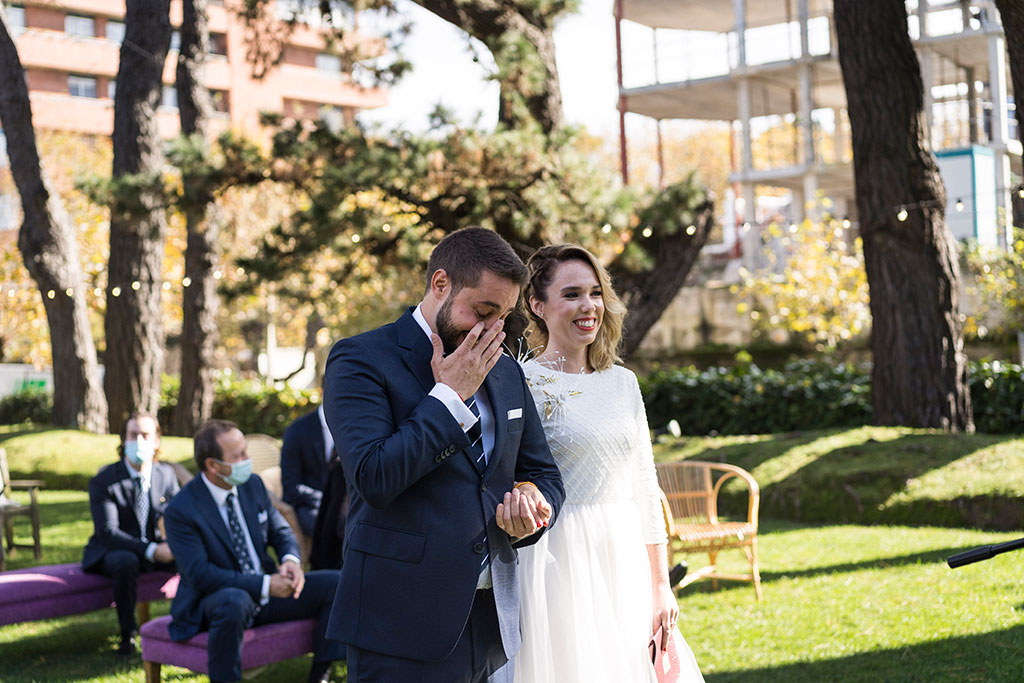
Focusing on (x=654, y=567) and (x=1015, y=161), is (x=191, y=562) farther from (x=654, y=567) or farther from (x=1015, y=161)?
(x=1015, y=161)

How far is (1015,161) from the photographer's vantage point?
3053 cm

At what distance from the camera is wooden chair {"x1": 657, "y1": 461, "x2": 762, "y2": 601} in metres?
7.27

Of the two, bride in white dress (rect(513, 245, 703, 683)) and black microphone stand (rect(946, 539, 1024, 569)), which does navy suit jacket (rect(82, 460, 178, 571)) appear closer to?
bride in white dress (rect(513, 245, 703, 683))

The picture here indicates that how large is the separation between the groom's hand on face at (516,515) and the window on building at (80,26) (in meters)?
56.3

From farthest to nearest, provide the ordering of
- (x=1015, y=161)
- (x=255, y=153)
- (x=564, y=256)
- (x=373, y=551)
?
1. (x=1015, y=161)
2. (x=255, y=153)
3. (x=564, y=256)
4. (x=373, y=551)

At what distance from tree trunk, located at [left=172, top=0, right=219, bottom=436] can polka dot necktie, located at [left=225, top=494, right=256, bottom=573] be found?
1187 centimetres

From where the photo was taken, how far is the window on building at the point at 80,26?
53.1 m

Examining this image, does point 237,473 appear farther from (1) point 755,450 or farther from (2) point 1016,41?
(1) point 755,450

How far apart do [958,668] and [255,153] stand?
762 centimetres

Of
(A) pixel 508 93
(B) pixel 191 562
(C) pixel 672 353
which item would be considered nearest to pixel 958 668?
(B) pixel 191 562

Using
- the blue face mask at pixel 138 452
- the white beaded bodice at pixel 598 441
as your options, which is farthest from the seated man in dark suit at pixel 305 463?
the white beaded bodice at pixel 598 441

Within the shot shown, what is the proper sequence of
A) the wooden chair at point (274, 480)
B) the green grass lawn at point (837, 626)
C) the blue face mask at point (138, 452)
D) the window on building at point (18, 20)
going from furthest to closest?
the window on building at point (18, 20) → the wooden chair at point (274, 480) → the blue face mask at point (138, 452) → the green grass lawn at point (837, 626)

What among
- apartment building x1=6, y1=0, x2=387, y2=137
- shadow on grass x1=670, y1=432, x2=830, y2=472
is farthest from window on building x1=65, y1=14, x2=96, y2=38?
shadow on grass x1=670, y1=432, x2=830, y2=472

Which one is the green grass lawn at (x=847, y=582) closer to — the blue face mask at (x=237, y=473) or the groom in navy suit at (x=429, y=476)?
the groom in navy suit at (x=429, y=476)
